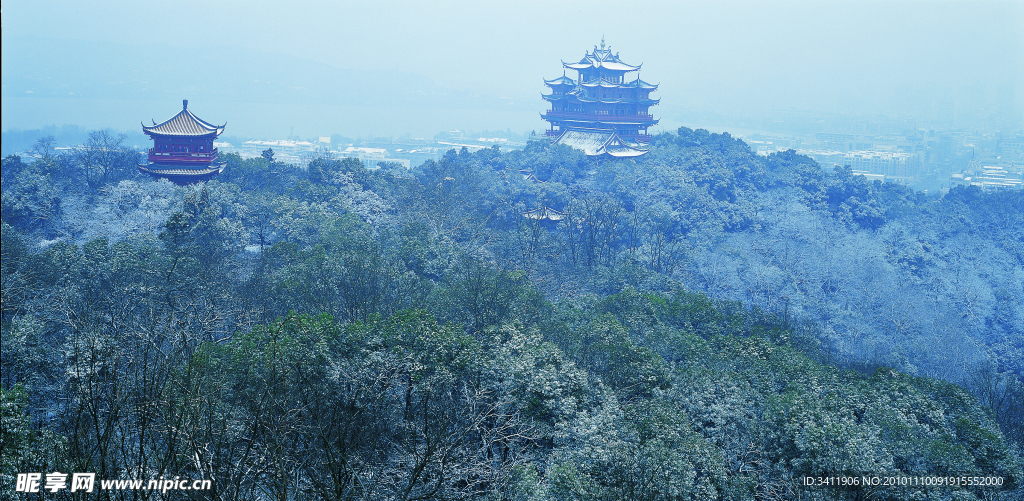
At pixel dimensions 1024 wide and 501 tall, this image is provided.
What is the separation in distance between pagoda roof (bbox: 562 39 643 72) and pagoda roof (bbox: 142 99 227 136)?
25441 millimetres

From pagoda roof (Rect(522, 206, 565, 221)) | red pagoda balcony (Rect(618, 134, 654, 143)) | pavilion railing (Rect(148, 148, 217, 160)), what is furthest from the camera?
red pagoda balcony (Rect(618, 134, 654, 143))

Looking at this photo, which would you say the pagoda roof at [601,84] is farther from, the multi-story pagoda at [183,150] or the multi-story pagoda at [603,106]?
the multi-story pagoda at [183,150]

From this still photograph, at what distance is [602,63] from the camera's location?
1859 inches

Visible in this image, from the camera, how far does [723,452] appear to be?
1230 centimetres

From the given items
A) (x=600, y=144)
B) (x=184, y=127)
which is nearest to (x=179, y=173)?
(x=184, y=127)

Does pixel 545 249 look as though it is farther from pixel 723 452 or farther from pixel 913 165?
pixel 913 165

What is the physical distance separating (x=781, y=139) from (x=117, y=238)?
101983 mm

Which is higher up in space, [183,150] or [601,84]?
[601,84]

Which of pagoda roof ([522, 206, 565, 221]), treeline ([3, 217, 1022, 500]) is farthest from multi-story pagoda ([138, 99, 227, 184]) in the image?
pagoda roof ([522, 206, 565, 221])

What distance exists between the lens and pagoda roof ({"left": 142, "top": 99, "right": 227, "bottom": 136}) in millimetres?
30141

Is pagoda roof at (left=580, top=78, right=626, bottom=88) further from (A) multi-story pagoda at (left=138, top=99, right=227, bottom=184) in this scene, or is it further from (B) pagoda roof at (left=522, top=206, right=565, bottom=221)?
(A) multi-story pagoda at (left=138, top=99, right=227, bottom=184)

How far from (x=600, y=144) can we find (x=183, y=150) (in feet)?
84.6

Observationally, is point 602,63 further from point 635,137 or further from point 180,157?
point 180,157

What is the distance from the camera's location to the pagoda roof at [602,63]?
153 feet
